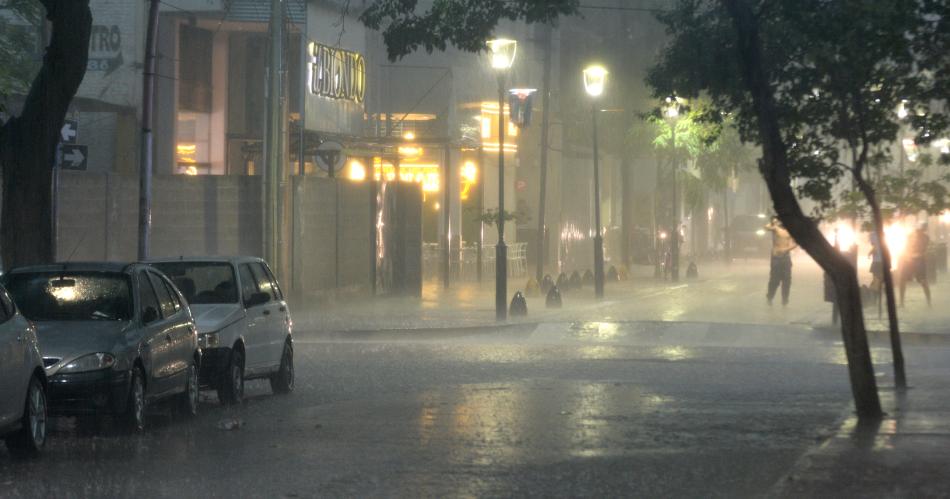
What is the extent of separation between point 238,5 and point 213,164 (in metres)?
4.41

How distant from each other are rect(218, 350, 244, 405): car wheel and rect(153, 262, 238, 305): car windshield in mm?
724

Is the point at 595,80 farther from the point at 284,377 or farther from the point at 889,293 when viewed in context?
the point at 889,293

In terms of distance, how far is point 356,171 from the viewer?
37.8 meters

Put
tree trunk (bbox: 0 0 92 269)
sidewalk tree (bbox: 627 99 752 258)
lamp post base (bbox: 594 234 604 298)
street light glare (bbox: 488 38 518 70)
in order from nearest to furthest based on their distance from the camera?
tree trunk (bbox: 0 0 92 269), street light glare (bbox: 488 38 518 70), lamp post base (bbox: 594 234 604 298), sidewalk tree (bbox: 627 99 752 258)

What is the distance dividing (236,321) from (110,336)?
3.04 metres

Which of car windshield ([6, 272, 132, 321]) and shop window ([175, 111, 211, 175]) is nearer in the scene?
car windshield ([6, 272, 132, 321])

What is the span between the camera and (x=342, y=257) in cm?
3112

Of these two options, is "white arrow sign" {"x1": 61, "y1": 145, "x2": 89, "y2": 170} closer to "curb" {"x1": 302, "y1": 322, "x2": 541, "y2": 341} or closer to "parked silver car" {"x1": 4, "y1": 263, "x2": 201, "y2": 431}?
"curb" {"x1": 302, "y1": 322, "x2": 541, "y2": 341}

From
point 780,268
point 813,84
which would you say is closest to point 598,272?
point 780,268

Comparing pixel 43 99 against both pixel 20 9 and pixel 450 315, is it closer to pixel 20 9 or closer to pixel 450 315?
pixel 20 9

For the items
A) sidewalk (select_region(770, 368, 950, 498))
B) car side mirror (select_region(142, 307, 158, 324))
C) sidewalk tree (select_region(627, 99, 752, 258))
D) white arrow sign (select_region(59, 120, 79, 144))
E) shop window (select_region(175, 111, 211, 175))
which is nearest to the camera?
sidewalk (select_region(770, 368, 950, 498))

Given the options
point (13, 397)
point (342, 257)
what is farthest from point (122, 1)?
point (13, 397)

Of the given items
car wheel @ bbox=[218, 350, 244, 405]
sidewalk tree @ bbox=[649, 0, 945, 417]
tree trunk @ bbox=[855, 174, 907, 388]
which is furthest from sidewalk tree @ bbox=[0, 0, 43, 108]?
tree trunk @ bbox=[855, 174, 907, 388]

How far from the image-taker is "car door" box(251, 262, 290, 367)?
15.7m
